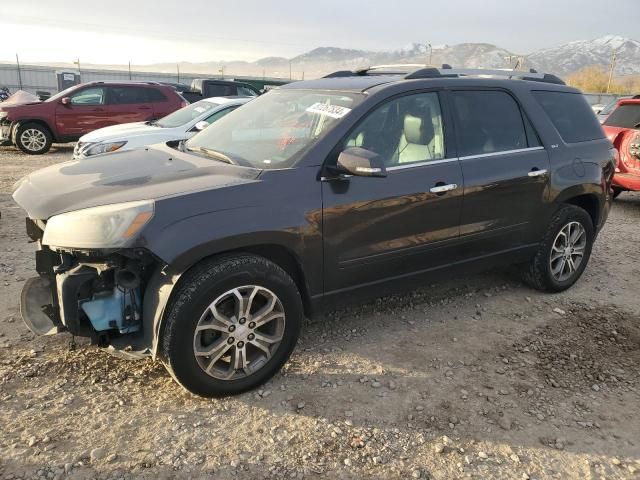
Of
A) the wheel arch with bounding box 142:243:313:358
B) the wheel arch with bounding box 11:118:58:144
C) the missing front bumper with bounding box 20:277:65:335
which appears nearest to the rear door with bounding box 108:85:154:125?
the wheel arch with bounding box 11:118:58:144

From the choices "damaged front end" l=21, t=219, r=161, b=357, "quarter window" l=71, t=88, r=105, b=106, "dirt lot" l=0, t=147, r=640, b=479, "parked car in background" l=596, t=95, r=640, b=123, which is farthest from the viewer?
"quarter window" l=71, t=88, r=105, b=106

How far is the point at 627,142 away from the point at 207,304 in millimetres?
7272

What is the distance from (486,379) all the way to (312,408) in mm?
1147

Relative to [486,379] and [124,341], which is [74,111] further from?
[486,379]

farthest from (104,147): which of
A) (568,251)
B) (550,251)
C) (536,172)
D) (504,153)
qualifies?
(568,251)

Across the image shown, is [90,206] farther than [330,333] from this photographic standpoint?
No

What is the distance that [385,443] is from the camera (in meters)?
2.64

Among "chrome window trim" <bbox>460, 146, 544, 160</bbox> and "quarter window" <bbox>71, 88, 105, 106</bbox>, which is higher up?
"quarter window" <bbox>71, 88, 105, 106</bbox>

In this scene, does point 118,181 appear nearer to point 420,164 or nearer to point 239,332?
point 239,332

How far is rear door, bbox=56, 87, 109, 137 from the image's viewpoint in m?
11.8

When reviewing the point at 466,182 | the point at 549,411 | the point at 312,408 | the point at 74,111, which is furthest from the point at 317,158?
the point at 74,111

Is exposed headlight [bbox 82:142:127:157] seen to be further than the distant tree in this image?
No

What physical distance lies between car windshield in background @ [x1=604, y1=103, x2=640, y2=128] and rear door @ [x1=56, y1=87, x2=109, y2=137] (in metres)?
10.4

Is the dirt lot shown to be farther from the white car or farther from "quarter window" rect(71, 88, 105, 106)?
"quarter window" rect(71, 88, 105, 106)
